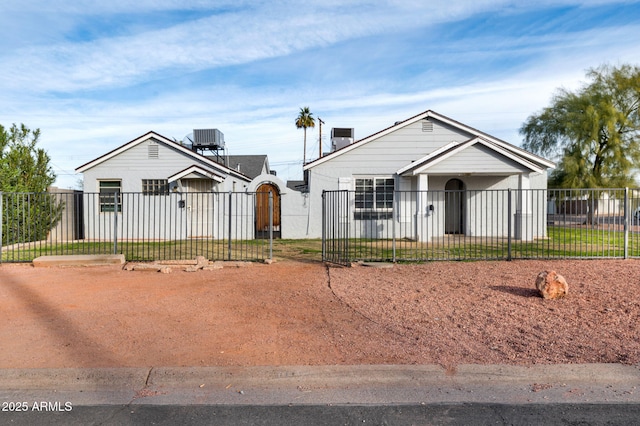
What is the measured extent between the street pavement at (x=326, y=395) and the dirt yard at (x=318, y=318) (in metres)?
0.28

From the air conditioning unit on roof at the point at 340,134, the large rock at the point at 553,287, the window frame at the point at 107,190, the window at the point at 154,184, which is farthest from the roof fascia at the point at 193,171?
the large rock at the point at 553,287

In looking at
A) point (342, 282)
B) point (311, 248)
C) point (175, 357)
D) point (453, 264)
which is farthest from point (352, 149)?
point (175, 357)

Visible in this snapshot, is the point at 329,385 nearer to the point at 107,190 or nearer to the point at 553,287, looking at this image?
the point at 553,287

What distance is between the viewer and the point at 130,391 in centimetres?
462

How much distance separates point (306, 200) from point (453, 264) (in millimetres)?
9482

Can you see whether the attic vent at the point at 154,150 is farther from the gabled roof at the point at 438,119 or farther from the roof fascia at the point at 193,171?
the gabled roof at the point at 438,119

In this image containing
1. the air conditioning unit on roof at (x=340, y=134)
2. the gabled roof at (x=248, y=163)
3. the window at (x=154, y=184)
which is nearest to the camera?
the window at (x=154, y=184)

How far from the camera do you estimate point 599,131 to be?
1097 inches

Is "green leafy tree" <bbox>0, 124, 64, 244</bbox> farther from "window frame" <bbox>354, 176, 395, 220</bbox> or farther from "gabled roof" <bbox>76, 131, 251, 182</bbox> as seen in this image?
"window frame" <bbox>354, 176, 395, 220</bbox>

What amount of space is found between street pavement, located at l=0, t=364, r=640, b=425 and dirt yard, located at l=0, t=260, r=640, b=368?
11.1 inches

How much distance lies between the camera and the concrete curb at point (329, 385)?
441cm

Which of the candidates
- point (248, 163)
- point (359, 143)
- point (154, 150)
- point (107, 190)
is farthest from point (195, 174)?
point (248, 163)

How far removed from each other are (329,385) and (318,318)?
89.7 inches

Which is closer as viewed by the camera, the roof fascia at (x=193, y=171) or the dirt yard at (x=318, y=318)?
the dirt yard at (x=318, y=318)
